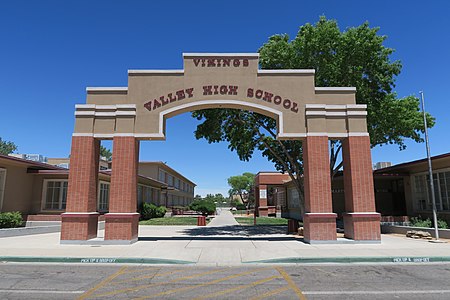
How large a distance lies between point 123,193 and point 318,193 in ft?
27.7

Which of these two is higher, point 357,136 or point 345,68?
point 345,68

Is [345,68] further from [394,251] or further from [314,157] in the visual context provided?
[394,251]

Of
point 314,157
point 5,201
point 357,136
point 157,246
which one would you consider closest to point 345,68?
point 357,136

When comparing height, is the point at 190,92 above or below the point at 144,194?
above

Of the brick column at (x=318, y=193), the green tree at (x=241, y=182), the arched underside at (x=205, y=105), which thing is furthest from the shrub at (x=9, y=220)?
the green tree at (x=241, y=182)

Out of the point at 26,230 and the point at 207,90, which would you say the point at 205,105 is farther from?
the point at 26,230

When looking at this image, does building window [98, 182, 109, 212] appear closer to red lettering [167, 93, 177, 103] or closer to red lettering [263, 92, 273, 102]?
red lettering [167, 93, 177, 103]

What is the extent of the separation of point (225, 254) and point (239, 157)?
1036 cm

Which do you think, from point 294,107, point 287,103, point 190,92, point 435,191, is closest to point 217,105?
point 190,92

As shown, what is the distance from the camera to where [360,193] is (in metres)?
14.0

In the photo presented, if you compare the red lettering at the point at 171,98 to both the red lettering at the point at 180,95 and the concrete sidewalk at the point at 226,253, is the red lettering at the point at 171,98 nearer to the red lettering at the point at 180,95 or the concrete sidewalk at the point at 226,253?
the red lettering at the point at 180,95

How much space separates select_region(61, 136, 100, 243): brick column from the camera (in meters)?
13.6

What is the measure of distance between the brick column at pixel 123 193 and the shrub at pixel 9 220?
786cm

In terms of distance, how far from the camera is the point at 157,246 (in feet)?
43.2
